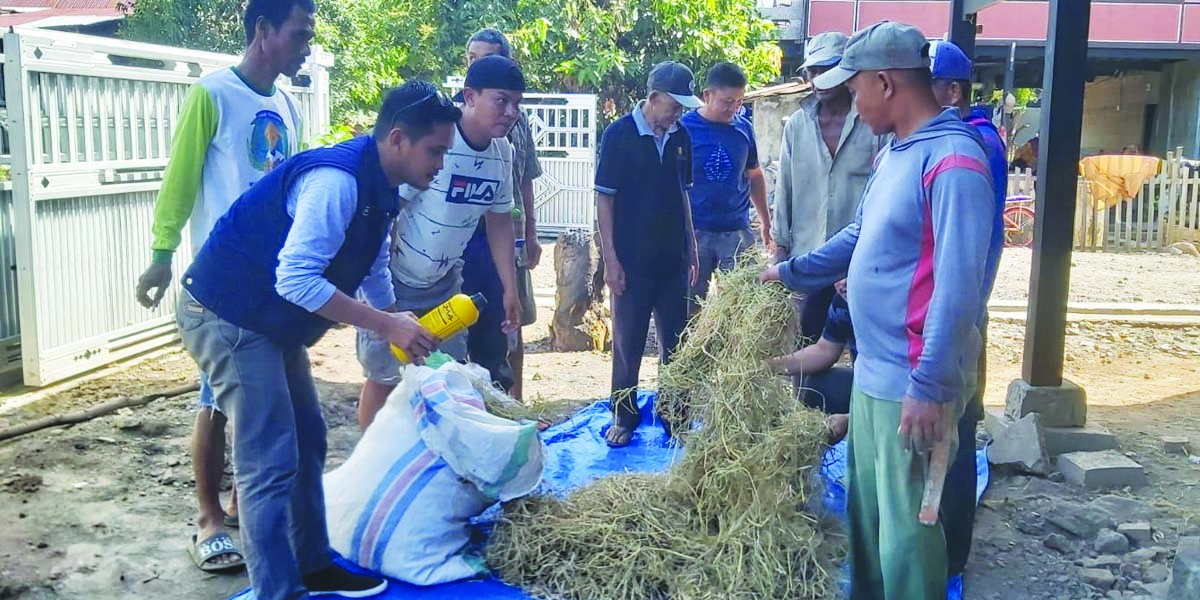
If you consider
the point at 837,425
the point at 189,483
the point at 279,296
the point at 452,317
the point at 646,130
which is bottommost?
the point at 189,483

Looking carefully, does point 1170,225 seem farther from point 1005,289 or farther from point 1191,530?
point 1191,530

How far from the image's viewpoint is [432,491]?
3422mm

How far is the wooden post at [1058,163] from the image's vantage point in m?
4.71

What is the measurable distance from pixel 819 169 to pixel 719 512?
5.56 feet

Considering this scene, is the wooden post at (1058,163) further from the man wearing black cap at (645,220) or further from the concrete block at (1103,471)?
the man wearing black cap at (645,220)

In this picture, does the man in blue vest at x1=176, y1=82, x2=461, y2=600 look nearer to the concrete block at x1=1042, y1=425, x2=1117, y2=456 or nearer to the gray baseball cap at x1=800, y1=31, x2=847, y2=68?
the gray baseball cap at x1=800, y1=31, x2=847, y2=68

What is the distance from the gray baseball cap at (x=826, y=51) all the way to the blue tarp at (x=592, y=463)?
1.57 m

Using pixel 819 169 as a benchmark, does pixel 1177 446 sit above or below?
below

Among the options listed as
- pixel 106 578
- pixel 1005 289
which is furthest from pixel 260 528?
pixel 1005 289

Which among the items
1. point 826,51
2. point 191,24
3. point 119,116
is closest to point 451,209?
point 826,51

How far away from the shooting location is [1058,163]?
187 inches

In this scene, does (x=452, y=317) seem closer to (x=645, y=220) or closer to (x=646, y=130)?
(x=645, y=220)

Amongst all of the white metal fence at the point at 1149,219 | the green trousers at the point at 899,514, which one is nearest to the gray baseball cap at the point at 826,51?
the green trousers at the point at 899,514

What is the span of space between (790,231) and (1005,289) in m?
6.40
